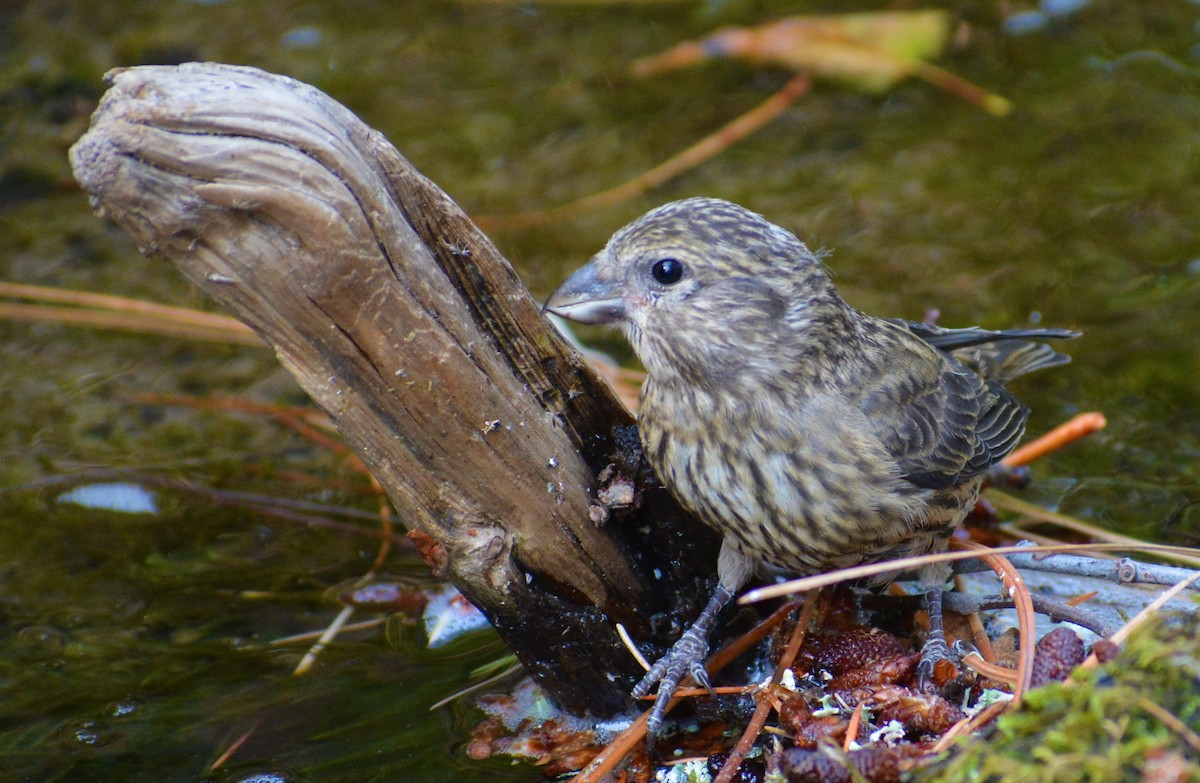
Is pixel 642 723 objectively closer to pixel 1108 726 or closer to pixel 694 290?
pixel 694 290

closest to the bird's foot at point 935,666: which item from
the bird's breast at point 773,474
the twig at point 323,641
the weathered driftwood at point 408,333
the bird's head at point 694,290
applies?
the bird's breast at point 773,474

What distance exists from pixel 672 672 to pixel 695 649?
111 mm

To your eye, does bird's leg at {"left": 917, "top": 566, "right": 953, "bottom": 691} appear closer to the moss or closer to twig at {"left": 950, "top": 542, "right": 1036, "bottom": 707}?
twig at {"left": 950, "top": 542, "right": 1036, "bottom": 707}

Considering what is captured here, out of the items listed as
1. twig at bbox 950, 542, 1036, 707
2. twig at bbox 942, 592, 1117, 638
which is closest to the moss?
twig at bbox 950, 542, 1036, 707

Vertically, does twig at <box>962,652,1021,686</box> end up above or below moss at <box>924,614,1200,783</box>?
below

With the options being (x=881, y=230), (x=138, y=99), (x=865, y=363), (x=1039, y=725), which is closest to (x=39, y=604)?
(x=138, y=99)

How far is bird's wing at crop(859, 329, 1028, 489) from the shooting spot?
11.9 feet

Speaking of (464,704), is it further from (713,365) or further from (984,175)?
(984,175)

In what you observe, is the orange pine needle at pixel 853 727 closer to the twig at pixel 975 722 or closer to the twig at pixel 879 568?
the twig at pixel 975 722

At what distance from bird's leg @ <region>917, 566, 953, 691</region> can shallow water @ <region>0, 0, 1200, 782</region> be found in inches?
47.4

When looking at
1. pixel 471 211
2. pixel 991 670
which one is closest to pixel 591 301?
pixel 991 670

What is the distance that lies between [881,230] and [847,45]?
150 cm

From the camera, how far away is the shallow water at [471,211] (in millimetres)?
3896

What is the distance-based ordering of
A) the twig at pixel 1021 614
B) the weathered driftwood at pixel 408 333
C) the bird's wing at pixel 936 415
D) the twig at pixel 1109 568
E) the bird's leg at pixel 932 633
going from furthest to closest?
the bird's wing at pixel 936 415 < the bird's leg at pixel 932 633 < the twig at pixel 1109 568 < the twig at pixel 1021 614 < the weathered driftwood at pixel 408 333
